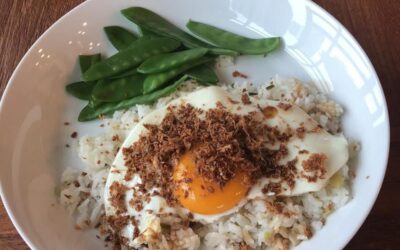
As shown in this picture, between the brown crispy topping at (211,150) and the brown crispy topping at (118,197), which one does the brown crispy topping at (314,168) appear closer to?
the brown crispy topping at (211,150)

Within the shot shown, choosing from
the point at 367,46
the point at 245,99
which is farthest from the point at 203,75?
the point at 367,46

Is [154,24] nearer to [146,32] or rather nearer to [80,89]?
[146,32]

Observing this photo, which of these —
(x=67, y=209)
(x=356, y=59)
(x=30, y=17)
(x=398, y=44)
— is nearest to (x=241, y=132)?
(x=356, y=59)

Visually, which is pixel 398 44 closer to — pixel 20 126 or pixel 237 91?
pixel 237 91

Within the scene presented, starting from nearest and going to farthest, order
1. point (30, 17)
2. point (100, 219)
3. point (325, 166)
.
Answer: point (325, 166) → point (100, 219) → point (30, 17)

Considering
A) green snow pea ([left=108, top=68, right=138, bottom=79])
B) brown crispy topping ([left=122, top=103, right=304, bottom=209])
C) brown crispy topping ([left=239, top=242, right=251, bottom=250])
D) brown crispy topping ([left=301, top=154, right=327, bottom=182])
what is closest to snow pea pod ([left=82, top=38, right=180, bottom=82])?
green snow pea ([left=108, top=68, right=138, bottom=79])

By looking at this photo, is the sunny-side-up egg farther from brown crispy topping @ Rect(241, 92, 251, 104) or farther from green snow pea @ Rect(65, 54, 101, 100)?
green snow pea @ Rect(65, 54, 101, 100)

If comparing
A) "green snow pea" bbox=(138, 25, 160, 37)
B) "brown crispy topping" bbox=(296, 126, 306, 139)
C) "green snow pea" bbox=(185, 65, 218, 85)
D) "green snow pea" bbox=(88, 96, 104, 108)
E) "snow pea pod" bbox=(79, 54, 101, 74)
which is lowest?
"brown crispy topping" bbox=(296, 126, 306, 139)
